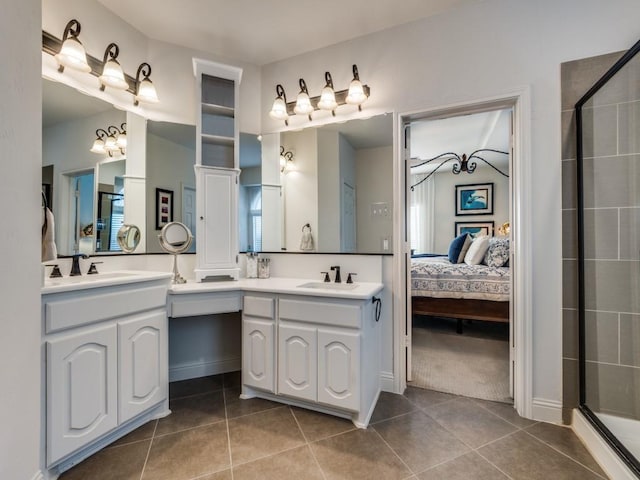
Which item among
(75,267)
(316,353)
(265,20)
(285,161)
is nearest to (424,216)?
(285,161)

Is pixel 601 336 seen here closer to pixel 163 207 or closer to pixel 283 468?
pixel 283 468

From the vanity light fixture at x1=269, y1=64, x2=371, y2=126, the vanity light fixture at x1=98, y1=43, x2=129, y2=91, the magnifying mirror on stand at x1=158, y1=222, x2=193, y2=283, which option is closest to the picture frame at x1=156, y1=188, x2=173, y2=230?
the magnifying mirror on stand at x1=158, y1=222, x2=193, y2=283

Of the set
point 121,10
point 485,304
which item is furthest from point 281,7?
point 485,304

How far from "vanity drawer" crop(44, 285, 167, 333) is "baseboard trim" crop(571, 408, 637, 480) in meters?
2.46

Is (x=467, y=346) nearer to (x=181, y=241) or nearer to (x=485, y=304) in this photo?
(x=485, y=304)

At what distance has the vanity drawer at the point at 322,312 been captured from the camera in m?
1.72

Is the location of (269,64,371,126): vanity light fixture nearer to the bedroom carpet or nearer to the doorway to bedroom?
the doorway to bedroom

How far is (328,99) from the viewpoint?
7.44 ft

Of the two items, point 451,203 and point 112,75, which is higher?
point 112,75

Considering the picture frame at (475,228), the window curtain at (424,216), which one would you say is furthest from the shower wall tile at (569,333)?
the window curtain at (424,216)

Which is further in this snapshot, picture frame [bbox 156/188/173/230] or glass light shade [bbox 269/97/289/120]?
glass light shade [bbox 269/97/289/120]

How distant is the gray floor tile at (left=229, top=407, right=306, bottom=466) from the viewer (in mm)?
1536

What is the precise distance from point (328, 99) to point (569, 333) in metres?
2.23

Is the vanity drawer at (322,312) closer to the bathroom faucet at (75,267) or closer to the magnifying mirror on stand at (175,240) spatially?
the magnifying mirror on stand at (175,240)
